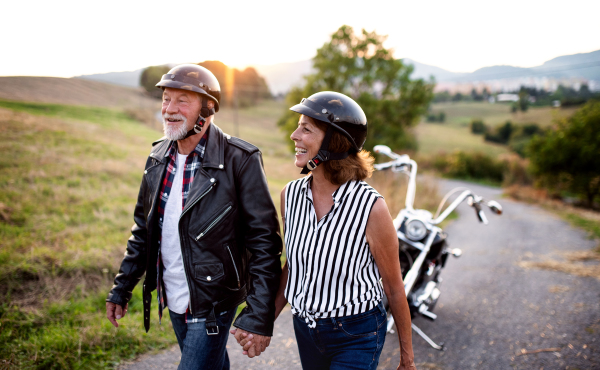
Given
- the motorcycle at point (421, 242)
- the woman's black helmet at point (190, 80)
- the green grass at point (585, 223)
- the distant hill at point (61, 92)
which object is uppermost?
the distant hill at point (61, 92)

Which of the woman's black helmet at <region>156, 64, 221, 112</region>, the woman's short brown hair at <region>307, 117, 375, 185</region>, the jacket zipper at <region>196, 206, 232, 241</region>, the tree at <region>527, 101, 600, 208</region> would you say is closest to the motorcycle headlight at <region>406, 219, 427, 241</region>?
the woman's short brown hair at <region>307, 117, 375, 185</region>

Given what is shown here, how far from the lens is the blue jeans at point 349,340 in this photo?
1764 millimetres

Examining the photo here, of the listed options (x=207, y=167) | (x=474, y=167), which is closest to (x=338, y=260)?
(x=207, y=167)

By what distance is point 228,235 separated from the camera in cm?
197

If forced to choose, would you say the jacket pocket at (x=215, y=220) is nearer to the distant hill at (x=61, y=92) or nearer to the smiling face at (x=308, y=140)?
the smiling face at (x=308, y=140)

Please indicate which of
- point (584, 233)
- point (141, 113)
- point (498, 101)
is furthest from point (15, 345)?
point (498, 101)

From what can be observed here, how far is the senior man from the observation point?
1.90 meters

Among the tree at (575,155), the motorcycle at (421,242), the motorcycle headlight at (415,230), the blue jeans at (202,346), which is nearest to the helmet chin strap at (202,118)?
the blue jeans at (202,346)

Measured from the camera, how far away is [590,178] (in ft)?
60.4

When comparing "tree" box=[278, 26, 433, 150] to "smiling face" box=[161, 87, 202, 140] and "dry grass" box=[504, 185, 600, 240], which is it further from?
"smiling face" box=[161, 87, 202, 140]

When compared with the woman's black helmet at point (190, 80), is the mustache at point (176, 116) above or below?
below

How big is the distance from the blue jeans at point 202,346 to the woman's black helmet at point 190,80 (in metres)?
1.32

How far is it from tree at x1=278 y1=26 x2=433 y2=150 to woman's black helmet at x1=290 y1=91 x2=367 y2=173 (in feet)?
54.1

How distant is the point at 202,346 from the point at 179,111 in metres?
1.35
